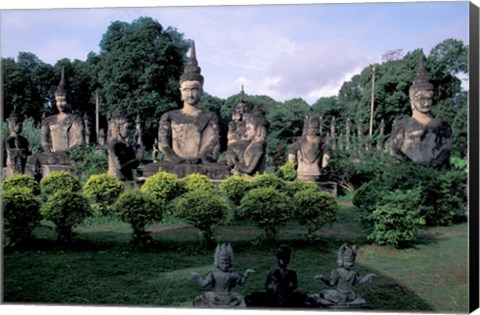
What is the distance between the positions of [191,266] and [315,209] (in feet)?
6.41

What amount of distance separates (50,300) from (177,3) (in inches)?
159

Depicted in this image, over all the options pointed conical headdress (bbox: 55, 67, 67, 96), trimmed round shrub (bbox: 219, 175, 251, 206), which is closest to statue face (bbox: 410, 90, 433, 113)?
trimmed round shrub (bbox: 219, 175, 251, 206)

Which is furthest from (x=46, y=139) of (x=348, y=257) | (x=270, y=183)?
(x=348, y=257)

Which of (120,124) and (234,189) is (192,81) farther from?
(120,124)

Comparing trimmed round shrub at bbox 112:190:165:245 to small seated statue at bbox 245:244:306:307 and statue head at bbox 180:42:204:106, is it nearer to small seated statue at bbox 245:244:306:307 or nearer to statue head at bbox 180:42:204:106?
small seated statue at bbox 245:244:306:307

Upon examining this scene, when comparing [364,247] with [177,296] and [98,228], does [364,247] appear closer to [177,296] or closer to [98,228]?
[177,296]

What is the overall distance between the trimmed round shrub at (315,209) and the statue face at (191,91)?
10.2 ft

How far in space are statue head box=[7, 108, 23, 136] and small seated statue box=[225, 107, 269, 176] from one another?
184 inches

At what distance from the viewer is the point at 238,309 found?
582 cm

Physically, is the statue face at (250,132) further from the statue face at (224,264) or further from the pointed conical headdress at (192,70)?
the statue face at (224,264)

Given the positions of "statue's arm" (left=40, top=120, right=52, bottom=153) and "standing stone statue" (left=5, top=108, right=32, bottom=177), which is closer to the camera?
"standing stone statue" (left=5, top=108, right=32, bottom=177)

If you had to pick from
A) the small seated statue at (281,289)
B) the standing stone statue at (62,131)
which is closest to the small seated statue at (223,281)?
the small seated statue at (281,289)

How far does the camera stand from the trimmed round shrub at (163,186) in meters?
9.54

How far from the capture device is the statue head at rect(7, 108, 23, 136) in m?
11.4
